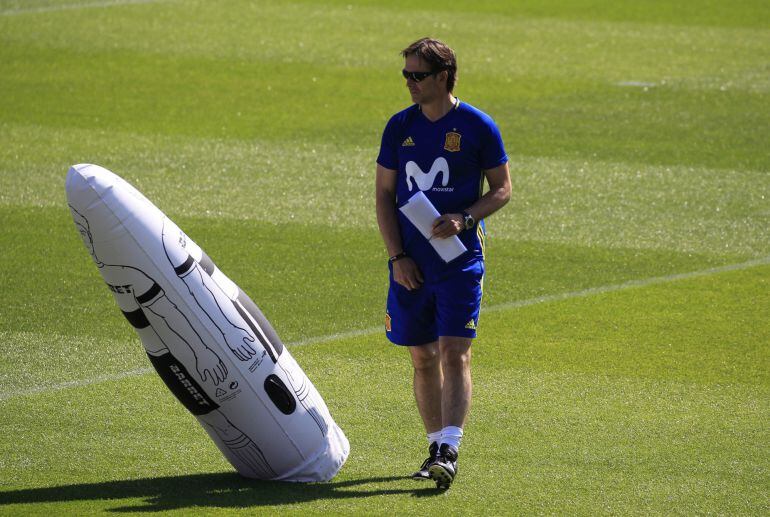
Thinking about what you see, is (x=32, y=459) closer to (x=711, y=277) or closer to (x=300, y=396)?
(x=300, y=396)

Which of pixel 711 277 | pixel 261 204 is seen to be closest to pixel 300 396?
pixel 711 277

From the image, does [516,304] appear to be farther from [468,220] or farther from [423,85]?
[423,85]

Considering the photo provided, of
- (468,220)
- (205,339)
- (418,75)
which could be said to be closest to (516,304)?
(468,220)

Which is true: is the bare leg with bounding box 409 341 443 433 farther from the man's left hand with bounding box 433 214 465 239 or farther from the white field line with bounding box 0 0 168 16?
the white field line with bounding box 0 0 168 16

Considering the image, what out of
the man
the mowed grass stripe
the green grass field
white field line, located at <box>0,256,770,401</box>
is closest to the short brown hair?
the man

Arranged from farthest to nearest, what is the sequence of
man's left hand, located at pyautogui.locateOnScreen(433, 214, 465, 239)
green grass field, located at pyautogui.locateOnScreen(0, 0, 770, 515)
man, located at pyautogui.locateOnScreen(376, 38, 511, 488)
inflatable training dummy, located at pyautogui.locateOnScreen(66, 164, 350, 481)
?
green grass field, located at pyautogui.locateOnScreen(0, 0, 770, 515) → man, located at pyautogui.locateOnScreen(376, 38, 511, 488) → man's left hand, located at pyautogui.locateOnScreen(433, 214, 465, 239) → inflatable training dummy, located at pyautogui.locateOnScreen(66, 164, 350, 481)

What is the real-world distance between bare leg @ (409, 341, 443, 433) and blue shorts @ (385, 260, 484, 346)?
7cm

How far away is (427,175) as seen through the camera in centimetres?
645

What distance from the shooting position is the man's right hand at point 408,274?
21.1 ft

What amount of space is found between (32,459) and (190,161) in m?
7.63

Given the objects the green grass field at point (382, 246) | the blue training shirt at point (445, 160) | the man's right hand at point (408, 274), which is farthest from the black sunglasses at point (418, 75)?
the green grass field at point (382, 246)

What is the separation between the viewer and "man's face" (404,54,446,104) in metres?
6.31

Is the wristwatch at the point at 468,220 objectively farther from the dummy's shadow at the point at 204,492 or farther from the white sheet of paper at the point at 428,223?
the dummy's shadow at the point at 204,492

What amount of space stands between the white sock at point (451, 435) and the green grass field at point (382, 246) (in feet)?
0.73
